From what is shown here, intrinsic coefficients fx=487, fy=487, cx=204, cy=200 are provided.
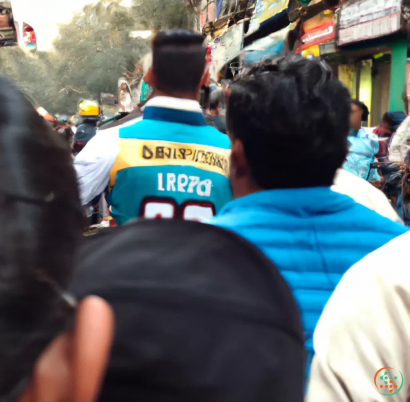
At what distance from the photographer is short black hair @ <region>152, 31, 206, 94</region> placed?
8.20 ft

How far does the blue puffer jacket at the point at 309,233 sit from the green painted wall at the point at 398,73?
8780 mm

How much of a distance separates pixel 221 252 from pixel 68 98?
28.9m

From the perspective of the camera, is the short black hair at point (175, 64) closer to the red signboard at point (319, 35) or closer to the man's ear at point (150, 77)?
the man's ear at point (150, 77)

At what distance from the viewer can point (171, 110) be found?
8.12 feet

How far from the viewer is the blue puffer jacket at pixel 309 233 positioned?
1369 millimetres

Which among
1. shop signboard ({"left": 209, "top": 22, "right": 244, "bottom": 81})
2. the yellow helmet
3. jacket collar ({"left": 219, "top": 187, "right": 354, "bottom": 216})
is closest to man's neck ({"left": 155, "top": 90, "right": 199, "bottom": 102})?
jacket collar ({"left": 219, "top": 187, "right": 354, "bottom": 216})

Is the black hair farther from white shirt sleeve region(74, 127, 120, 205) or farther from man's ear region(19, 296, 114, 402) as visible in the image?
white shirt sleeve region(74, 127, 120, 205)

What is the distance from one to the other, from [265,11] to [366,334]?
1464 centimetres

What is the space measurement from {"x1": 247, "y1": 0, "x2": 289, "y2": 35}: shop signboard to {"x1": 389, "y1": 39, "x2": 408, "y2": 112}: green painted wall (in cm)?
411

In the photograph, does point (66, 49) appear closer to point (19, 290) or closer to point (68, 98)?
point (68, 98)

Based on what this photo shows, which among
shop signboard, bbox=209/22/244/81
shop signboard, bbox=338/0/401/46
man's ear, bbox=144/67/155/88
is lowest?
shop signboard, bbox=209/22/244/81

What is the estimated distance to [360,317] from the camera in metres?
1.01

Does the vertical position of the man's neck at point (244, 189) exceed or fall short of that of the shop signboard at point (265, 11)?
it falls short

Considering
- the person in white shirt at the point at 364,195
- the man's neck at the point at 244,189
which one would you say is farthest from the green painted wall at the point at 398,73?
the man's neck at the point at 244,189
